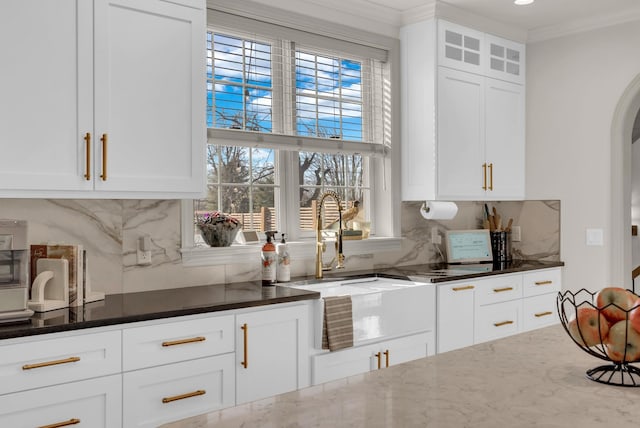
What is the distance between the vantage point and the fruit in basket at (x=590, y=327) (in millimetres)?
1259

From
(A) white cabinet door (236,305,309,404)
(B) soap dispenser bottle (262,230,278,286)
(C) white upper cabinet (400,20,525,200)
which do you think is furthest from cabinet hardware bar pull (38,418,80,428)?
(C) white upper cabinet (400,20,525,200)

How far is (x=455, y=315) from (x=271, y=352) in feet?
4.50

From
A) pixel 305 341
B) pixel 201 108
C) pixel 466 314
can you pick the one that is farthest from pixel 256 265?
pixel 466 314

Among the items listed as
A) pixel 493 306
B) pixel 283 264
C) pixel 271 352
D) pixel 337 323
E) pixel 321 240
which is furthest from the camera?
pixel 493 306

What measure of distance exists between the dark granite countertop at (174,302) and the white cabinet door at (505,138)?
864 millimetres

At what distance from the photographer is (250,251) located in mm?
3377

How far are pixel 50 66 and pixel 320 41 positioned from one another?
70.7 inches

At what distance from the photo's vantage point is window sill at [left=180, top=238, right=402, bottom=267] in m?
3.16

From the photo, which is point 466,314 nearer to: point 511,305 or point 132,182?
point 511,305

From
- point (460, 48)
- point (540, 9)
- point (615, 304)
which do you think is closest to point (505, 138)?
point (460, 48)

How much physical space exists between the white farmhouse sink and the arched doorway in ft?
5.09

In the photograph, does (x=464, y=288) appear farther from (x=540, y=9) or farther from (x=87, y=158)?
(x=87, y=158)

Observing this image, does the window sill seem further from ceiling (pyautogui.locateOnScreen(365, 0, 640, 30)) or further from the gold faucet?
ceiling (pyautogui.locateOnScreen(365, 0, 640, 30))

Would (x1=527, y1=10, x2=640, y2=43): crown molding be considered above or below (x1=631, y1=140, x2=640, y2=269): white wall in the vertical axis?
above
